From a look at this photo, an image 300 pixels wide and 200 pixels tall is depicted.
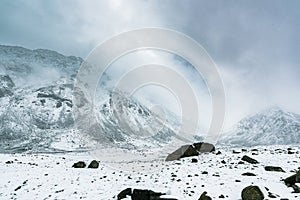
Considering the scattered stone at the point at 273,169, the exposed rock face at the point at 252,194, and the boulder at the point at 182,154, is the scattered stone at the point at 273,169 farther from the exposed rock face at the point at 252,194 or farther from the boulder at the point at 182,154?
the boulder at the point at 182,154

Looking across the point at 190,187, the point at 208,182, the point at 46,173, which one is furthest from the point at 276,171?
the point at 46,173

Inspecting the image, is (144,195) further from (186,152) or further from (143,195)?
(186,152)

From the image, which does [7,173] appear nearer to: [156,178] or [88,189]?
[88,189]

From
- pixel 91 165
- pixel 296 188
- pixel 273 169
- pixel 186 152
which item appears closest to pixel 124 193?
pixel 91 165

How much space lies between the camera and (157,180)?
24.1 meters

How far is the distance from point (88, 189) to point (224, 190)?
1155cm

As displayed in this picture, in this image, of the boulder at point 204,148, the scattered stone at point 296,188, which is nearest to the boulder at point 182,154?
the boulder at point 204,148

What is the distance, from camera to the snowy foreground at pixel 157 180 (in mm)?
21109

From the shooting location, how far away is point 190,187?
854 inches

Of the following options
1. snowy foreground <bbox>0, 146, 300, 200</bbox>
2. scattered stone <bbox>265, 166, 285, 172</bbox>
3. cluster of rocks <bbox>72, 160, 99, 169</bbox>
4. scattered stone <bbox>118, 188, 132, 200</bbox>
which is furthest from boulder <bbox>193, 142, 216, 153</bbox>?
scattered stone <bbox>118, 188, 132, 200</bbox>

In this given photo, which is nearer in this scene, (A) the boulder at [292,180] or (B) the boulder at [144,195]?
(B) the boulder at [144,195]

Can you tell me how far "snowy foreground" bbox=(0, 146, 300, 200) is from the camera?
69.3ft

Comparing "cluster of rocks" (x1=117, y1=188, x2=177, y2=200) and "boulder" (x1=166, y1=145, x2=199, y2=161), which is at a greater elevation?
"boulder" (x1=166, y1=145, x2=199, y2=161)

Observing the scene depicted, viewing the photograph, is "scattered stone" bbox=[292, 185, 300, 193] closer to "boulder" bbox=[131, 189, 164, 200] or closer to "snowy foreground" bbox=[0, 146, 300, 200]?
"snowy foreground" bbox=[0, 146, 300, 200]
